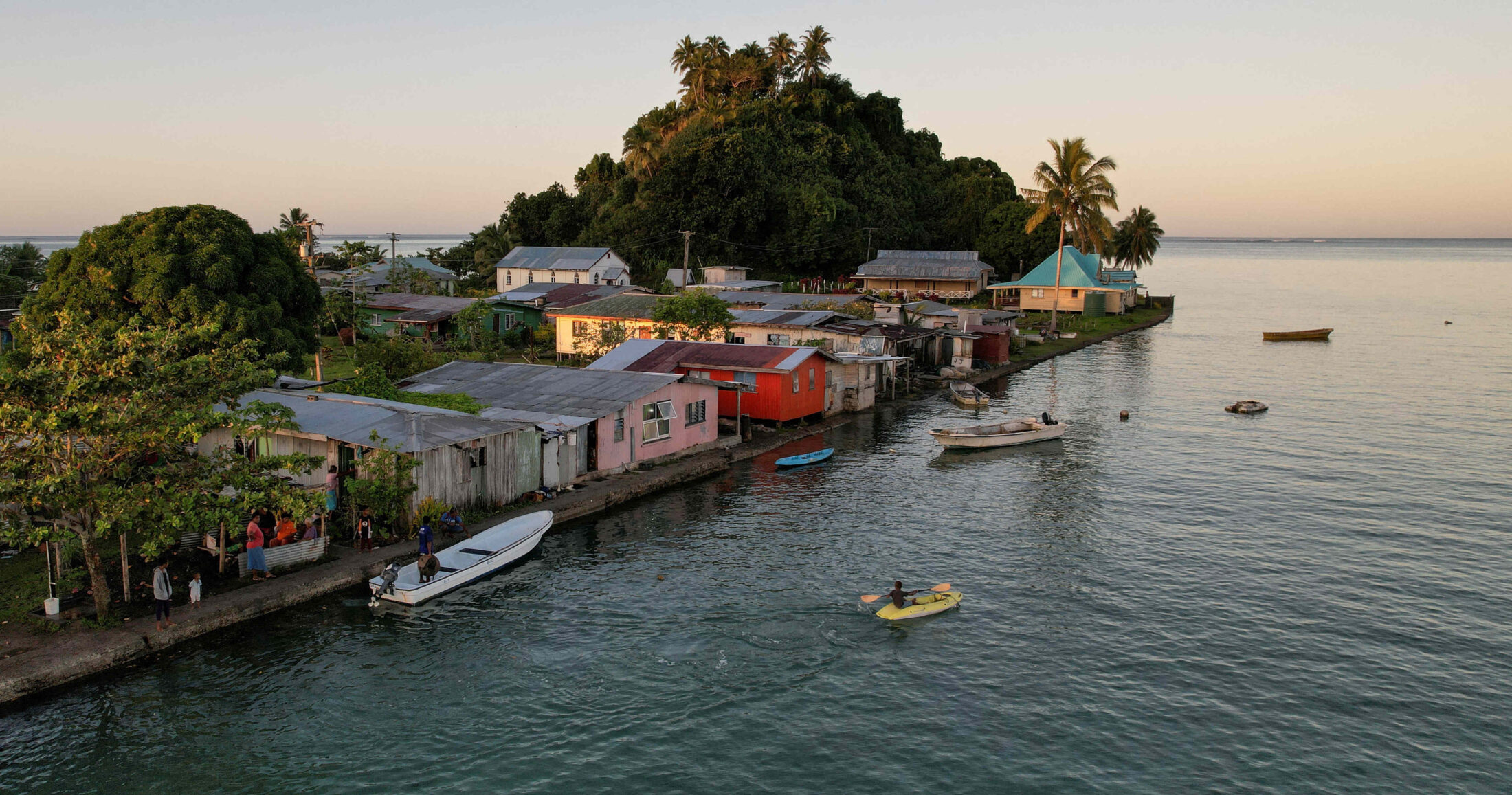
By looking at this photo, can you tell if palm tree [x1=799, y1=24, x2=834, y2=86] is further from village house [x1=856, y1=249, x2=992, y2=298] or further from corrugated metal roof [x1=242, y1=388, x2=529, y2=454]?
corrugated metal roof [x1=242, y1=388, x2=529, y2=454]

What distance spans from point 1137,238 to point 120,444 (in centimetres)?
14132

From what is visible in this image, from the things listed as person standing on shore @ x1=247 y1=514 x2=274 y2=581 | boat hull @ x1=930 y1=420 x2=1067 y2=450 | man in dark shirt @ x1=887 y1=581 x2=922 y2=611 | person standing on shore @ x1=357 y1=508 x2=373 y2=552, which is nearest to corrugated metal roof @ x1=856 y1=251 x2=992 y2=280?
boat hull @ x1=930 y1=420 x2=1067 y2=450

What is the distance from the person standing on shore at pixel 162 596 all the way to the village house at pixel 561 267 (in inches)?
2842

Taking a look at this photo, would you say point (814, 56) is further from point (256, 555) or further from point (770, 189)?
point (256, 555)

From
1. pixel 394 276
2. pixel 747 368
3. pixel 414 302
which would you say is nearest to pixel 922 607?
pixel 747 368

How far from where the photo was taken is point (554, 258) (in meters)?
95.0

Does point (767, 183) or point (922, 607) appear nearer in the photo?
point (922, 607)

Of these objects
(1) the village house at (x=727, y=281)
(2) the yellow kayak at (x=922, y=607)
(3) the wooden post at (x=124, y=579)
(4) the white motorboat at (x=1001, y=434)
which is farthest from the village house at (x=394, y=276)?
(2) the yellow kayak at (x=922, y=607)

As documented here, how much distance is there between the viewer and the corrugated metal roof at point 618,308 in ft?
191

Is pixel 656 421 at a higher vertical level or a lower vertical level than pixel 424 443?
lower

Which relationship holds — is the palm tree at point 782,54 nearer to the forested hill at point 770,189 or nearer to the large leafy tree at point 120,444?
the forested hill at point 770,189

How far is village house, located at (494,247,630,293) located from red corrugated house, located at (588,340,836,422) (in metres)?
47.7

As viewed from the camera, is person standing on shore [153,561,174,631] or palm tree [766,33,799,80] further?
palm tree [766,33,799,80]

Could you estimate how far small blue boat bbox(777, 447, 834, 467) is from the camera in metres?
37.0
